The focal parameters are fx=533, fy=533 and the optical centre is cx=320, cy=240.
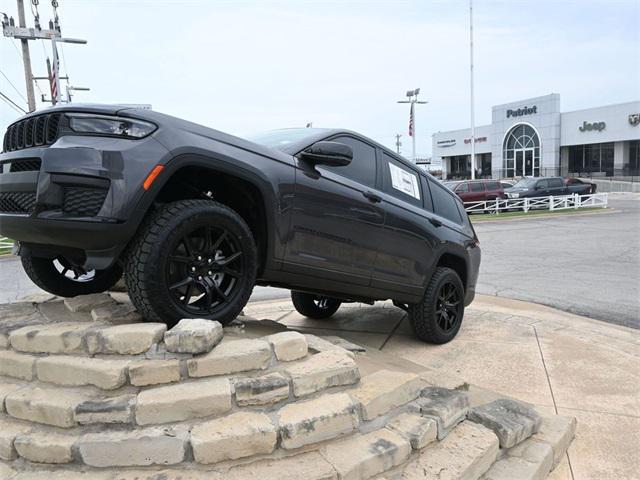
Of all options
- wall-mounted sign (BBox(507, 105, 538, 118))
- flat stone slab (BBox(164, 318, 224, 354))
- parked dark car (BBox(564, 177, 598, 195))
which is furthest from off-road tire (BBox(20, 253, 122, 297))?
wall-mounted sign (BBox(507, 105, 538, 118))

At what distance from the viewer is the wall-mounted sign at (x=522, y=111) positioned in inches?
2058

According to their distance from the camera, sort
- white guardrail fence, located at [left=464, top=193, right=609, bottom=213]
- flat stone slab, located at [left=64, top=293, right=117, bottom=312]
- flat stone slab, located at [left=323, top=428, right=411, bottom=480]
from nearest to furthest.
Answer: flat stone slab, located at [left=323, top=428, right=411, bottom=480] → flat stone slab, located at [left=64, top=293, right=117, bottom=312] → white guardrail fence, located at [left=464, top=193, right=609, bottom=213]

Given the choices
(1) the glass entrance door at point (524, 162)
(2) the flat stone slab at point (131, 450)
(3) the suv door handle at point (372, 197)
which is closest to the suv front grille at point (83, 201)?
(2) the flat stone slab at point (131, 450)

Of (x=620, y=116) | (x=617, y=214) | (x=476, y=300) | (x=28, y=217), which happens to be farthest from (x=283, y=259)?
(x=620, y=116)

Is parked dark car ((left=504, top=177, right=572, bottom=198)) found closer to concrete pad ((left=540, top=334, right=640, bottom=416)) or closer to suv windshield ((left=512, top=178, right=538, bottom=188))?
suv windshield ((left=512, top=178, right=538, bottom=188))

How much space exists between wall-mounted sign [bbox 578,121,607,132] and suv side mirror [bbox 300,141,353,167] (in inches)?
2045

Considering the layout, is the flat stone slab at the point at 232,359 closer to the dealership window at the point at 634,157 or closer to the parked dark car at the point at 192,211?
the parked dark car at the point at 192,211

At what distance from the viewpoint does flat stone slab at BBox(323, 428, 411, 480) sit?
2.52 metres

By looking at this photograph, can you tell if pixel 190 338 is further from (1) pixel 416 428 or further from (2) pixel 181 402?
(1) pixel 416 428

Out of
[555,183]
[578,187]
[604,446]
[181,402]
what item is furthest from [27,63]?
[578,187]

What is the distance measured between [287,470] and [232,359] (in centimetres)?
61

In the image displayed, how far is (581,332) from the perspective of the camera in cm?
590

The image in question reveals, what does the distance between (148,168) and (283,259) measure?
1076mm

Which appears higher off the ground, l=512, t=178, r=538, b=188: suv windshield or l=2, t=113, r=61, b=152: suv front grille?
l=2, t=113, r=61, b=152: suv front grille
